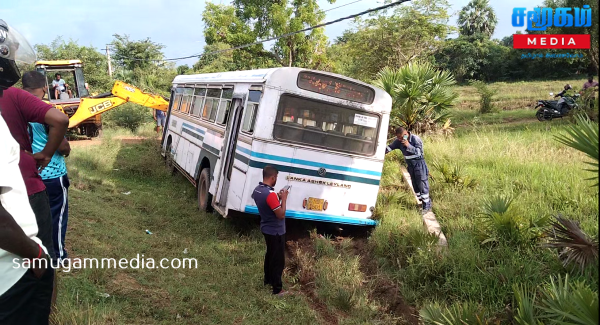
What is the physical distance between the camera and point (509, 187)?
25.1 ft

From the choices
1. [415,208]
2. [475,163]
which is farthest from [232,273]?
[475,163]

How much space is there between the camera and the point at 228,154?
7629 mm

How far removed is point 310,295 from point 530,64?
140 feet

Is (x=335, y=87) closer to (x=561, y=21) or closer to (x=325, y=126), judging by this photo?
(x=325, y=126)

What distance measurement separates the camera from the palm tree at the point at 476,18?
54.1m

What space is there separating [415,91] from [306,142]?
5199 millimetres

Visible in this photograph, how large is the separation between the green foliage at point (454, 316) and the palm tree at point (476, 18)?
55962 mm

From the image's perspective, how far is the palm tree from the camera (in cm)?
5412

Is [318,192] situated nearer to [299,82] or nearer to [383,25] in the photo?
[299,82]

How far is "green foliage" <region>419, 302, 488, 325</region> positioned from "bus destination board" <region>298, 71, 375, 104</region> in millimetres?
3834

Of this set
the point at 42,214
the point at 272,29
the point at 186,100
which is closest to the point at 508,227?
the point at 42,214

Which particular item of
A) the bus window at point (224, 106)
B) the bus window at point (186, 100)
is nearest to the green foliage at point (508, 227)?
the bus window at point (224, 106)

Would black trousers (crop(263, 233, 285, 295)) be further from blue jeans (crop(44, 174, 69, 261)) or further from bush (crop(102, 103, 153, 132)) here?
bush (crop(102, 103, 153, 132))

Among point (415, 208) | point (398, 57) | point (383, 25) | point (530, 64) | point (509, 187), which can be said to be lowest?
point (415, 208)
